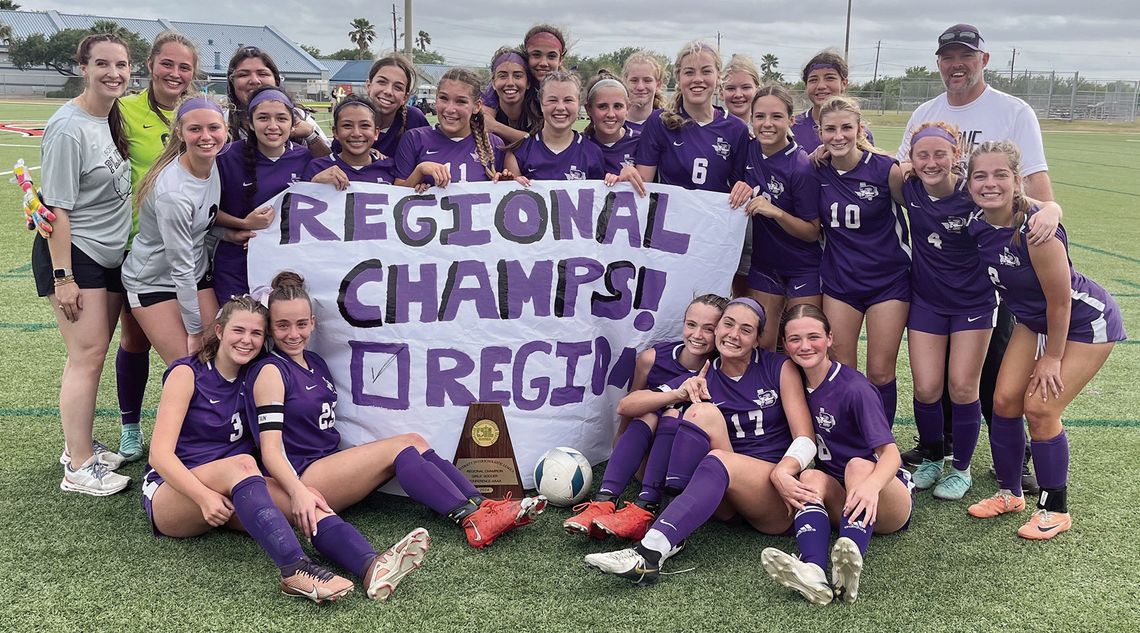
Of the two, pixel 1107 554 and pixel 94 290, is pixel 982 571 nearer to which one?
pixel 1107 554

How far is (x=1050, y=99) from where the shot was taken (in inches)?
1738

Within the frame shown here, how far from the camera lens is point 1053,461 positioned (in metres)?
3.54

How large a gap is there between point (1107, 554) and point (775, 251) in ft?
6.17

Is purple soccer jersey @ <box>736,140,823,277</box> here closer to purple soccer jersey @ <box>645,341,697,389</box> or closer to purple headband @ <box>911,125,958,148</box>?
purple headband @ <box>911,125,958,148</box>

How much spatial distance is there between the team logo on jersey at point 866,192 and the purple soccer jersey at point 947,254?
126 mm

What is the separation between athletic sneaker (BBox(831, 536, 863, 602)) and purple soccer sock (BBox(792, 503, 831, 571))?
95 mm

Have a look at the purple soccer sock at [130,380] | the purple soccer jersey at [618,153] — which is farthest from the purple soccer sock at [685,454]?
the purple soccer sock at [130,380]

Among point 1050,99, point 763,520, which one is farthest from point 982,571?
point 1050,99

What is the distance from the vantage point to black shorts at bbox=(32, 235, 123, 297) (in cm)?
373

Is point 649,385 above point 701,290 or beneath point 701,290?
beneath

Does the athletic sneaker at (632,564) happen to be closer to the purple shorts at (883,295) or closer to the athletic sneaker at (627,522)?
the athletic sneaker at (627,522)

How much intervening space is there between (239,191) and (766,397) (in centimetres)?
257

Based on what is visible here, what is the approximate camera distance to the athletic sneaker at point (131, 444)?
4.14 m

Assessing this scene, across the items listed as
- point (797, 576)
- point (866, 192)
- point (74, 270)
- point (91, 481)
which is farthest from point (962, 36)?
point (91, 481)
